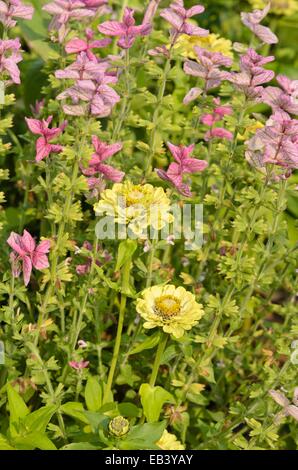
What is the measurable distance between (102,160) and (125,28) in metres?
0.24

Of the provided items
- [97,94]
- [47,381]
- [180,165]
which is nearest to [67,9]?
[97,94]

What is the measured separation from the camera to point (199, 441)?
1.66 metres

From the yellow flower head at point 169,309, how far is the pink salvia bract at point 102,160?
0.20m

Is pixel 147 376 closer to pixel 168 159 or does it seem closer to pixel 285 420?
pixel 285 420

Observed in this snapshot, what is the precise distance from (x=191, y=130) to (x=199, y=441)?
0.67 meters

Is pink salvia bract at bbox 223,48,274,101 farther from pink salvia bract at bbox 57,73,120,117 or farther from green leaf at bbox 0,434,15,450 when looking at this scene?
green leaf at bbox 0,434,15,450

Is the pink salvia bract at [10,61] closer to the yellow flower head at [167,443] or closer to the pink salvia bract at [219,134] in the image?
the pink salvia bract at [219,134]

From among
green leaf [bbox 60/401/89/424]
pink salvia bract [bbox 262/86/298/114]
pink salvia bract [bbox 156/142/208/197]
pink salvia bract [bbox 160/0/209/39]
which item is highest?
pink salvia bract [bbox 160/0/209/39]

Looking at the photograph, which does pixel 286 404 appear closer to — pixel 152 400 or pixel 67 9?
pixel 152 400

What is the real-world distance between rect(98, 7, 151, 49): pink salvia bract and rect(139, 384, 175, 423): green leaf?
0.59 meters

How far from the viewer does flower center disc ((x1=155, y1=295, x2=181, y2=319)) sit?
4.14ft

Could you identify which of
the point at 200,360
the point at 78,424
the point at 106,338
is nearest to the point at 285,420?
the point at 200,360

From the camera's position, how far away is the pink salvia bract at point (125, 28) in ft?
4.26

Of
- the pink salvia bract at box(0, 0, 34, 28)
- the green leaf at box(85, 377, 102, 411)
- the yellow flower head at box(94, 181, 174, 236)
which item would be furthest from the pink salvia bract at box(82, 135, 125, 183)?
the green leaf at box(85, 377, 102, 411)
